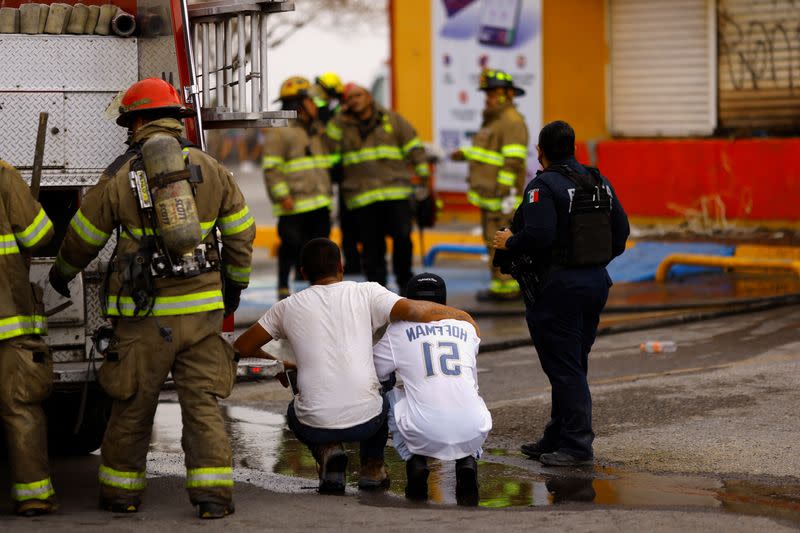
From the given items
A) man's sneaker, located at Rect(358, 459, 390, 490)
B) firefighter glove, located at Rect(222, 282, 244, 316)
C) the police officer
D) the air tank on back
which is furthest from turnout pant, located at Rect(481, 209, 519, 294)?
the air tank on back

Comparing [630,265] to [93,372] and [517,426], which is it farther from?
[93,372]

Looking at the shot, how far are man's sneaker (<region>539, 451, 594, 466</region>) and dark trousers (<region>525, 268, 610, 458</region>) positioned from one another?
0.8 inches

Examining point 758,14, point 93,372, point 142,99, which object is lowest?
point 93,372

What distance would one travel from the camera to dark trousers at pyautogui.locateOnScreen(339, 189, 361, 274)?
532 inches

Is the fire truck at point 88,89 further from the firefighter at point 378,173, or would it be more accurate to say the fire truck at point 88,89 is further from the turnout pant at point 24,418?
the firefighter at point 378,173

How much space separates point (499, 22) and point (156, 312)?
464 inches

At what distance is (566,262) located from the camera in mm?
6602

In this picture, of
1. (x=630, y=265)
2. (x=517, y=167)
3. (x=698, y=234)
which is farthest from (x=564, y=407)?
(x=698, y=234)

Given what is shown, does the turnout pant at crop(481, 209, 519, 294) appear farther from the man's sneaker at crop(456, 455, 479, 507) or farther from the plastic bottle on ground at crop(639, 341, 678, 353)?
the man's sneaker at crop(456, 455, 479, 507)

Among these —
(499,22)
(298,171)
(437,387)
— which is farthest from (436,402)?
(499,22)

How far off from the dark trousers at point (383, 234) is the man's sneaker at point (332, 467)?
6.11m

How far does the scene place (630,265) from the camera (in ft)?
44.0

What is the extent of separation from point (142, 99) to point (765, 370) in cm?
426

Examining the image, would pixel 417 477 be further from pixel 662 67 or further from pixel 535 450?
pixel 662 67
